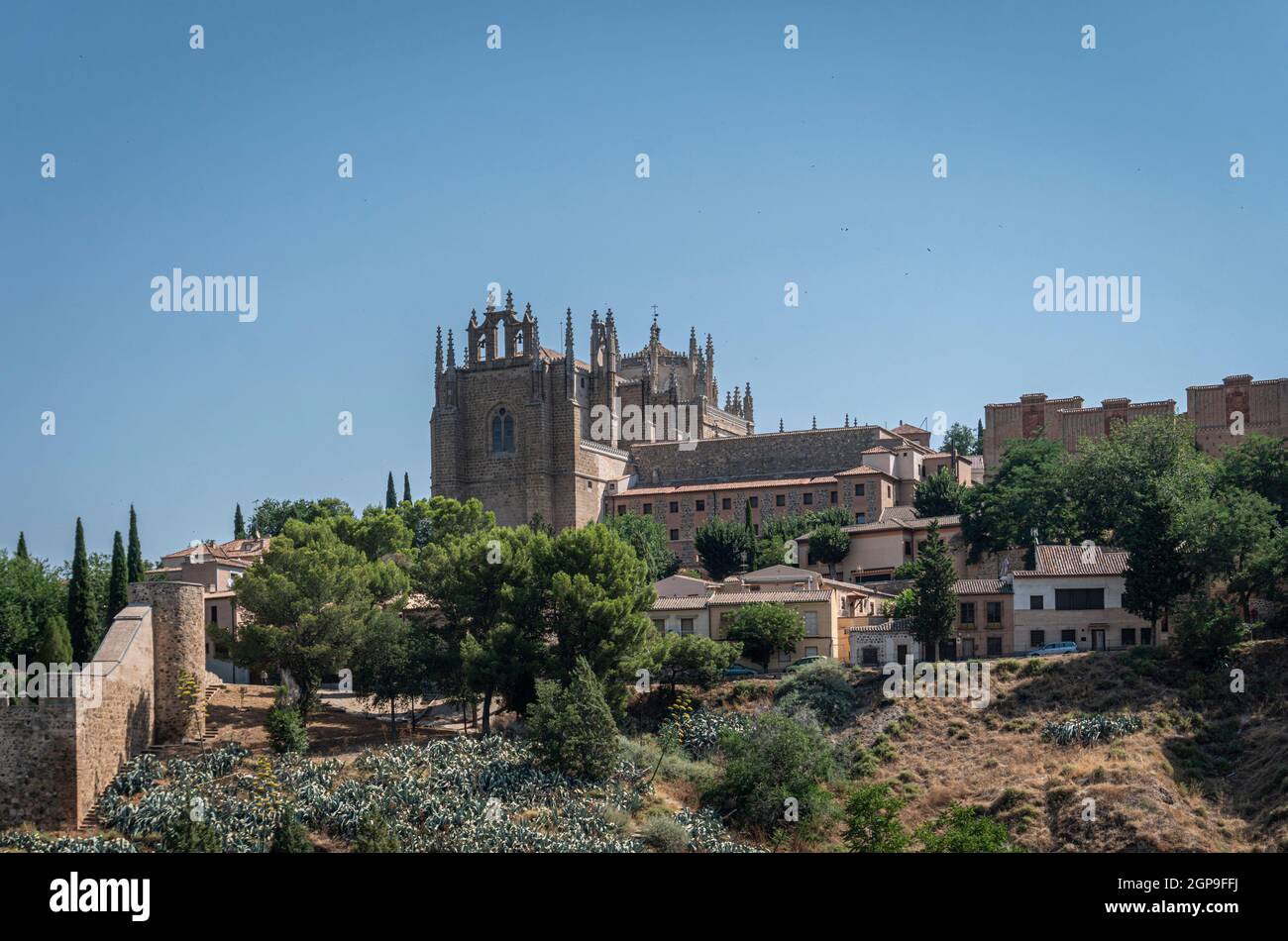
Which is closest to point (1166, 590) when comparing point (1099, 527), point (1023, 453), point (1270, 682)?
point (1270, 682)

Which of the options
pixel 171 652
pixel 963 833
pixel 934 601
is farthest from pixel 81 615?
pixel 963 833

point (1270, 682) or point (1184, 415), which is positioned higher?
point (1184, 415)

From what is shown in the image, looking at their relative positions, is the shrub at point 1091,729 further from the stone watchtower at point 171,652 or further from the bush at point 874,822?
the stone watchtower at point 171,652

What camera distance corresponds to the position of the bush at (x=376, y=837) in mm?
27125

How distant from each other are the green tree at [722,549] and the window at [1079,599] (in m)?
18.2

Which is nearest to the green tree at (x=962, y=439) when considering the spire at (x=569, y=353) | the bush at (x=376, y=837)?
the spire at (x=569, y=353)

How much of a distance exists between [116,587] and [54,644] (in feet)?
14.1

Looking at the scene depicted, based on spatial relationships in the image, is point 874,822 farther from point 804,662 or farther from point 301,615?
point 301,615

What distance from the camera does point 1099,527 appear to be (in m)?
51.0

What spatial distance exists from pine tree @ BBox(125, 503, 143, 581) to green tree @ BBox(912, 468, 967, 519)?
2907 cm

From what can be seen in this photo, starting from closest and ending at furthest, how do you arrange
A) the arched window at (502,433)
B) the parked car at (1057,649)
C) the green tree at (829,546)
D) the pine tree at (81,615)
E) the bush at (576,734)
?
the bush at (576,734) < the parked car at (1057,649) < the pine tree at (81,615) < the green tree at (829,546) < the arched window at (502,433)

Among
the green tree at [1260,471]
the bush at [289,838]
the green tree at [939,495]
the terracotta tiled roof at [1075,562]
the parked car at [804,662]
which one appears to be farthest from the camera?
the green tree at [939,495]

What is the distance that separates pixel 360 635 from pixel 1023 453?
28533 mm
